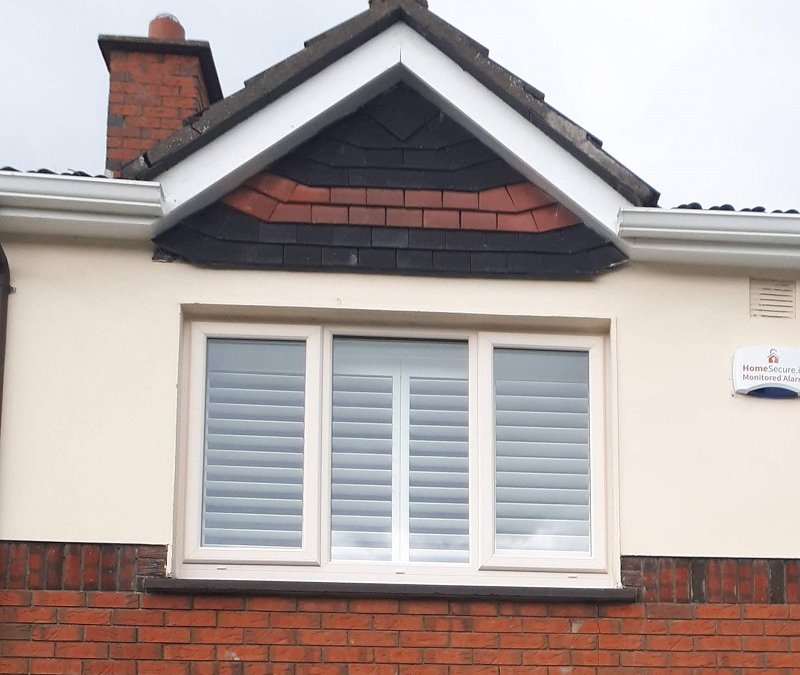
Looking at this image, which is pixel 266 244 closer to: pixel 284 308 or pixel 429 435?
pixel 284 308

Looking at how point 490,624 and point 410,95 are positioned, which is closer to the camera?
point 490,624

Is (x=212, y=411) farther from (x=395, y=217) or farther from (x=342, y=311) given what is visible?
(x=395, y=217)

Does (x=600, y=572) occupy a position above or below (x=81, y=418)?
below

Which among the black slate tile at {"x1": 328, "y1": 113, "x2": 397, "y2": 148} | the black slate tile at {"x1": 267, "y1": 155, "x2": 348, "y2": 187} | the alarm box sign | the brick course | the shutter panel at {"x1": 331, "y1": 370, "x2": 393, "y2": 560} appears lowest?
the shutter panel at {"x1": 331, "y1": 370, "x2": 393, "y2": 560}

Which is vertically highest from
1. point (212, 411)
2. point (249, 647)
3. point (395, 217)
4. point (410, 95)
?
point (410, 95)

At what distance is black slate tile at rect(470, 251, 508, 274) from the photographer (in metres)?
7.96

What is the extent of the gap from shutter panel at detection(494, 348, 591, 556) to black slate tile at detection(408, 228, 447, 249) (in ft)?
2.10

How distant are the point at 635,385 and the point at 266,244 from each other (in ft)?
6.67

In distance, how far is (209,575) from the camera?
25.0ft

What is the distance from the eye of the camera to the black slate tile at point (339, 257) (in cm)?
793

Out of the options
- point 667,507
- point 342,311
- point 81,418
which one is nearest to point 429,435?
point 342,311

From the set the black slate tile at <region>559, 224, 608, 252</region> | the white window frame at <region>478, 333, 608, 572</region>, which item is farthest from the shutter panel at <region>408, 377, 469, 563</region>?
the black slate tile at <region>559, 224, 608, 252</region>

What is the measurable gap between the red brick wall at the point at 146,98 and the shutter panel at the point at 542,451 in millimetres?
2895

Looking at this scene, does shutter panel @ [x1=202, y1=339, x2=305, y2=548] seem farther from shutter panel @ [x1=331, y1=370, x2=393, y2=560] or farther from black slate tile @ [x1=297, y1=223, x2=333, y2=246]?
black slate tile @ [x1=297, y1=223, x2=333, y2=246]
